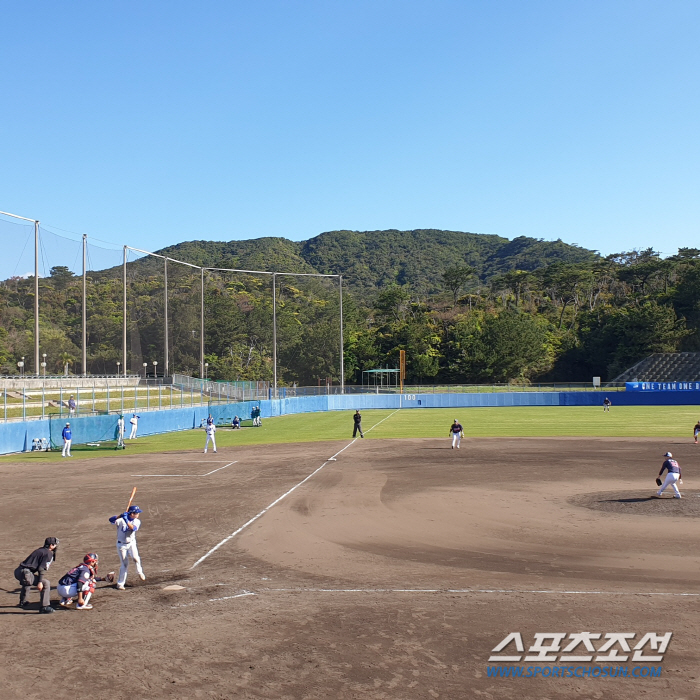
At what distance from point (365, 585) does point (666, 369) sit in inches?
3662

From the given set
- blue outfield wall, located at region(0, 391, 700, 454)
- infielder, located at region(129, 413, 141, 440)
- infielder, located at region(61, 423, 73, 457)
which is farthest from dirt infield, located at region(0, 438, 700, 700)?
infielder, located at region(129, 413, 141, 440)

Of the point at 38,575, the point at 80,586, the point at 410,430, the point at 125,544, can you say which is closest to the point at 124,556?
the point at 125,544

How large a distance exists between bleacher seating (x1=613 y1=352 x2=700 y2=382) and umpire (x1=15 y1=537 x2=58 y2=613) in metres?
88.7

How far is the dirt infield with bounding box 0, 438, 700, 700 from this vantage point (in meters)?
8.07

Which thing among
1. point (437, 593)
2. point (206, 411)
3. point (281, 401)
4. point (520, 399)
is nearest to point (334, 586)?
point (437, 593)

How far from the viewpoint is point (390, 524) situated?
16.3 m

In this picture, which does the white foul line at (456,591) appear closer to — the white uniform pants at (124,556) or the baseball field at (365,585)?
the baseball field at (365,585)

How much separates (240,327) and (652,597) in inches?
3988

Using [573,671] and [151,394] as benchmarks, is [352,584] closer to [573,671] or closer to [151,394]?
[573,671]

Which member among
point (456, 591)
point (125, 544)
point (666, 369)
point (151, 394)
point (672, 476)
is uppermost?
point (666, 369)

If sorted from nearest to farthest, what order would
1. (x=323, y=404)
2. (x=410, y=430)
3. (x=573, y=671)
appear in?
(x=573, y=671), (x=410, y=430), (x=323, y=404)

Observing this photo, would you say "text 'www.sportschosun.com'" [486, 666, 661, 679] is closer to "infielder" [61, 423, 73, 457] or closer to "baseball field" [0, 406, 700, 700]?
"baseball field" [0, 406, 700, 700]

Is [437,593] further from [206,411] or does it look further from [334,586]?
[206,411]

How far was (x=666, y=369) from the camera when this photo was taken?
9375 centimetres
